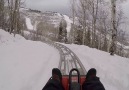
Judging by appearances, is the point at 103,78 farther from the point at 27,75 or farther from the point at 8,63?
the point at 8,63

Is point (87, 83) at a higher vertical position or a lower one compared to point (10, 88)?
higher

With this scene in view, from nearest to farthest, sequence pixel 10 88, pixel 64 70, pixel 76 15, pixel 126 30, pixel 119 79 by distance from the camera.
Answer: pixel 10 88
pixel 119 79
pixel 64 70
pixel 76 15
pixel 126 30

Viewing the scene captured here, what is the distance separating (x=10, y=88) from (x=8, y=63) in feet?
11.7

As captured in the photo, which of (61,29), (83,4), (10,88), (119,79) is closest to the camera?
(10,88)

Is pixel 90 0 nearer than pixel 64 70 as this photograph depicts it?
No

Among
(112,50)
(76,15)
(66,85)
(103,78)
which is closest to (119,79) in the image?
(103,78)

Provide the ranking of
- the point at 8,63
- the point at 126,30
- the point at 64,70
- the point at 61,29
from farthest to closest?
the point at 61,29 < the point at 126,30 < the point at 64,70 < the point at 8,63

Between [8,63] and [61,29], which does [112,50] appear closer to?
[8,63]

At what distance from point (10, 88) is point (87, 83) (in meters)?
3.60

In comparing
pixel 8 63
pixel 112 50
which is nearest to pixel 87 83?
pixel 8 63

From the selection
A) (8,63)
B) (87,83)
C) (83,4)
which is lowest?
(8,63)

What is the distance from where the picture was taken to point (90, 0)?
31.7m

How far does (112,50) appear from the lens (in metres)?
17.2

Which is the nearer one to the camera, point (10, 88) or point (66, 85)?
point (66, 85)
